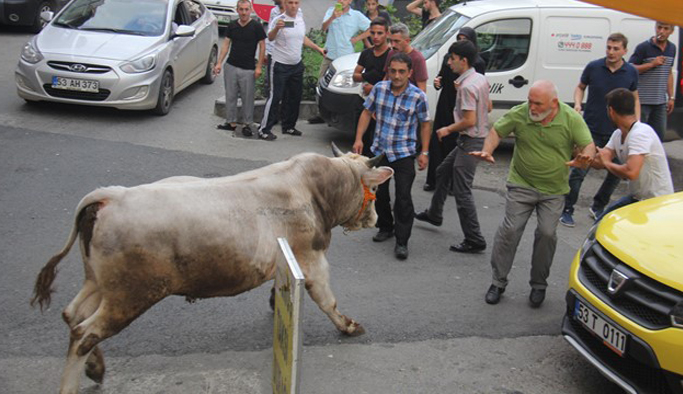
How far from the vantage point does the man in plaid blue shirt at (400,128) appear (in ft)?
24.7

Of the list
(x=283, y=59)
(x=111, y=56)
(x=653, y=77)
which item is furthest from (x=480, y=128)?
(x=111, y=56)

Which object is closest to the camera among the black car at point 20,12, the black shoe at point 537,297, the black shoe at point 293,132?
the black shoe at point 537,297

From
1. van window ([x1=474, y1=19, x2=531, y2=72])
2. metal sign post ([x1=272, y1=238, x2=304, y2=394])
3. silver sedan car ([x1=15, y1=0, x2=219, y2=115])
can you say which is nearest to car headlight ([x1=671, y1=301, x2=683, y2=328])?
metal sign post ([x1=272, y1=238, x2=304, y2=394])

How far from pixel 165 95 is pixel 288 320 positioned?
352 inches

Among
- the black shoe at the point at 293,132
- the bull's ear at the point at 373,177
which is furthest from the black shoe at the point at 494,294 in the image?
the black shoe at the point at 293,132

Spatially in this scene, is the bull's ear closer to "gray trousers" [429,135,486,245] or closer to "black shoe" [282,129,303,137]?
"gray trousers" [429,135,486,245]

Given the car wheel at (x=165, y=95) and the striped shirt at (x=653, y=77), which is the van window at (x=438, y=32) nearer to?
the striped shirt at (x=653, y=77)

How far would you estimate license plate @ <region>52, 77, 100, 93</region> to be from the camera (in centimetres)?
1120

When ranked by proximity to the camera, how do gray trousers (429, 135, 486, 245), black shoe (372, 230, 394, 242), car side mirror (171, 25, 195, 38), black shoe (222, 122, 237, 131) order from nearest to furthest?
gray trousers (429, 135, 486, 245) < black shoe (372, 230, 394, 242) < black shoe (222, 122, 237, 131) < car side mirror (171, 25, 195, 38)

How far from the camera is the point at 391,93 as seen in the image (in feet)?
25.0

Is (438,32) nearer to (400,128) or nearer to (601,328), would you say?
(400,128)

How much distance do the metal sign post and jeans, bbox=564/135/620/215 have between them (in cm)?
589

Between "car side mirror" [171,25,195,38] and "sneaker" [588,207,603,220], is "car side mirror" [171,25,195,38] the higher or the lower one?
the higher one

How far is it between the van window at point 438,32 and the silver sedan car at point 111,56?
357cm
